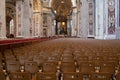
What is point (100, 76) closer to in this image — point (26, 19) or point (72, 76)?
point (72, 76)

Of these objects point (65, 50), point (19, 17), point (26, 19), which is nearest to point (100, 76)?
point (65, 50)

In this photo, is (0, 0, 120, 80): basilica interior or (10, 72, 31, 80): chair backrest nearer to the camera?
(10, 72, 31, 80): chair backrest

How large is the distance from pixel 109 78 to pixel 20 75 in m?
1.65

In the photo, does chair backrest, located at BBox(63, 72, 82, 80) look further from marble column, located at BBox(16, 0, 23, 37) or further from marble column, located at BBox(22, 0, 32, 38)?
marble column, located at BBox(22, 0, 32, 38)

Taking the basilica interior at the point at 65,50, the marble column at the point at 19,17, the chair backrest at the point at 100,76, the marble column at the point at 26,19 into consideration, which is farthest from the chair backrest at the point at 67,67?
the marble column at the point at 26,19

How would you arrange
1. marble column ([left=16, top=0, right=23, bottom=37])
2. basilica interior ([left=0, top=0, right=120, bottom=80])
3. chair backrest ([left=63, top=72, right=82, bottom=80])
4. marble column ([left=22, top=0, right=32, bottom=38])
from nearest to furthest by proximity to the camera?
chair backrest ([left=63, top=72, right=82, bottom=80])
basilica interior ([left=0, top=0, right=120, bottom=80])
marble column ([left=16, top=0, right=23, bottom=37])
marble column ([left=22, top=0, right=32, bottom=38])

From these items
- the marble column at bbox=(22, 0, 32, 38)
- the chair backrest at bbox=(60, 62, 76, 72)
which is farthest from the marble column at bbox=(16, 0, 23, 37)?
the chair backrest at bbox=(60, 62, 76, 72)

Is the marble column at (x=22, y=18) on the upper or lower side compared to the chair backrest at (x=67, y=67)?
upper

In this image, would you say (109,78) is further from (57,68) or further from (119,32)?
(119,32)

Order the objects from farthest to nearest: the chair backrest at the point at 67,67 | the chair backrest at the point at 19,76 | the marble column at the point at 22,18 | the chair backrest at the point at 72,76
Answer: the marble column at the point at 22,18 → the chair backrest at the point at 67,67 → the chair backrest at the point at 19,76 → the chair backrest at the point at 72,76

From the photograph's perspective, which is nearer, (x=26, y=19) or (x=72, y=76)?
(x=72, y=76)

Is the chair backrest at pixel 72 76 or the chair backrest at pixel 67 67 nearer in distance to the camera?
the chair backrest at pixel 72 76

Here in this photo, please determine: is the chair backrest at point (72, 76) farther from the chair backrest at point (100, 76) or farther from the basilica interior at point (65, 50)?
the chair backrest at point (100, 76)

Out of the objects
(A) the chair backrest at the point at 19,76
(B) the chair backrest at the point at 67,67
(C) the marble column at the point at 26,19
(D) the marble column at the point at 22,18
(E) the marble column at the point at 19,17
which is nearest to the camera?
(A) the chair backrest at the point at 19,76
